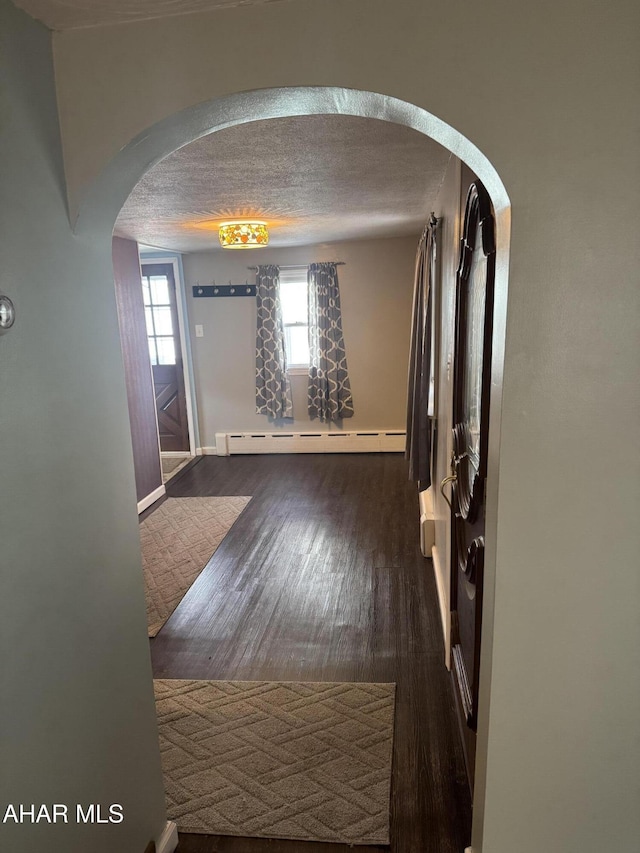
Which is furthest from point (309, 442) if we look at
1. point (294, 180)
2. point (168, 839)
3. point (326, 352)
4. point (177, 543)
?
point (168, 839)

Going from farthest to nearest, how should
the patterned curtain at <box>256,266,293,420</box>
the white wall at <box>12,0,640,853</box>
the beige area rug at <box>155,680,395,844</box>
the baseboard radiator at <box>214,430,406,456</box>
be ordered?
the baseboard radiator at <box>214,430,406,456</box> → the patterned curtain at <box>256,266,293,420</box> → the beige area rug at <box>155,680,395,844</box> → the white wall at <box>12,0,640,853</box>

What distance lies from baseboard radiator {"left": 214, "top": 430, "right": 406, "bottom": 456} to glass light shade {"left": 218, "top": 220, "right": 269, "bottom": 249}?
2.64 metres

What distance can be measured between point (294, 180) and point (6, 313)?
211 centimetres

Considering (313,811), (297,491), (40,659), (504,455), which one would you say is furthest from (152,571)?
(504,455)

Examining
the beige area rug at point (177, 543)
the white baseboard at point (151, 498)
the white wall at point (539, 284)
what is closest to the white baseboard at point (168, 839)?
the white wall at point (539, 284)

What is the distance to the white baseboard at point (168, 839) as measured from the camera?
177cm

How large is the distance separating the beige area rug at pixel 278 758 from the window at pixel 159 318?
4.38 metres

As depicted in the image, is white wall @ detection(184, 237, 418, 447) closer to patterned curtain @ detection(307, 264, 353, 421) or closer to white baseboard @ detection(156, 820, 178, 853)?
patterned curtain @ detection(307, 264, 353, 421)

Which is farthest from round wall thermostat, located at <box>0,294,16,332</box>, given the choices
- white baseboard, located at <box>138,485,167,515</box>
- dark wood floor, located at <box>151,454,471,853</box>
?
white baseboard, located at <box>138,485,167,515</box>

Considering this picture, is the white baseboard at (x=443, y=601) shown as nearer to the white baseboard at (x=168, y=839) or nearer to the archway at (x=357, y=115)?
the archway at (x=357, y=115)

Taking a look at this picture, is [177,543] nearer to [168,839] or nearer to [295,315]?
[168,839]

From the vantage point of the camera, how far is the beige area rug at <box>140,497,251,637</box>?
3353 mm

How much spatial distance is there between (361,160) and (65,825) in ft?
8.38

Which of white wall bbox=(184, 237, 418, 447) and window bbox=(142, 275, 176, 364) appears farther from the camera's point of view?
window bbox=(142, 275, 176, 364)
